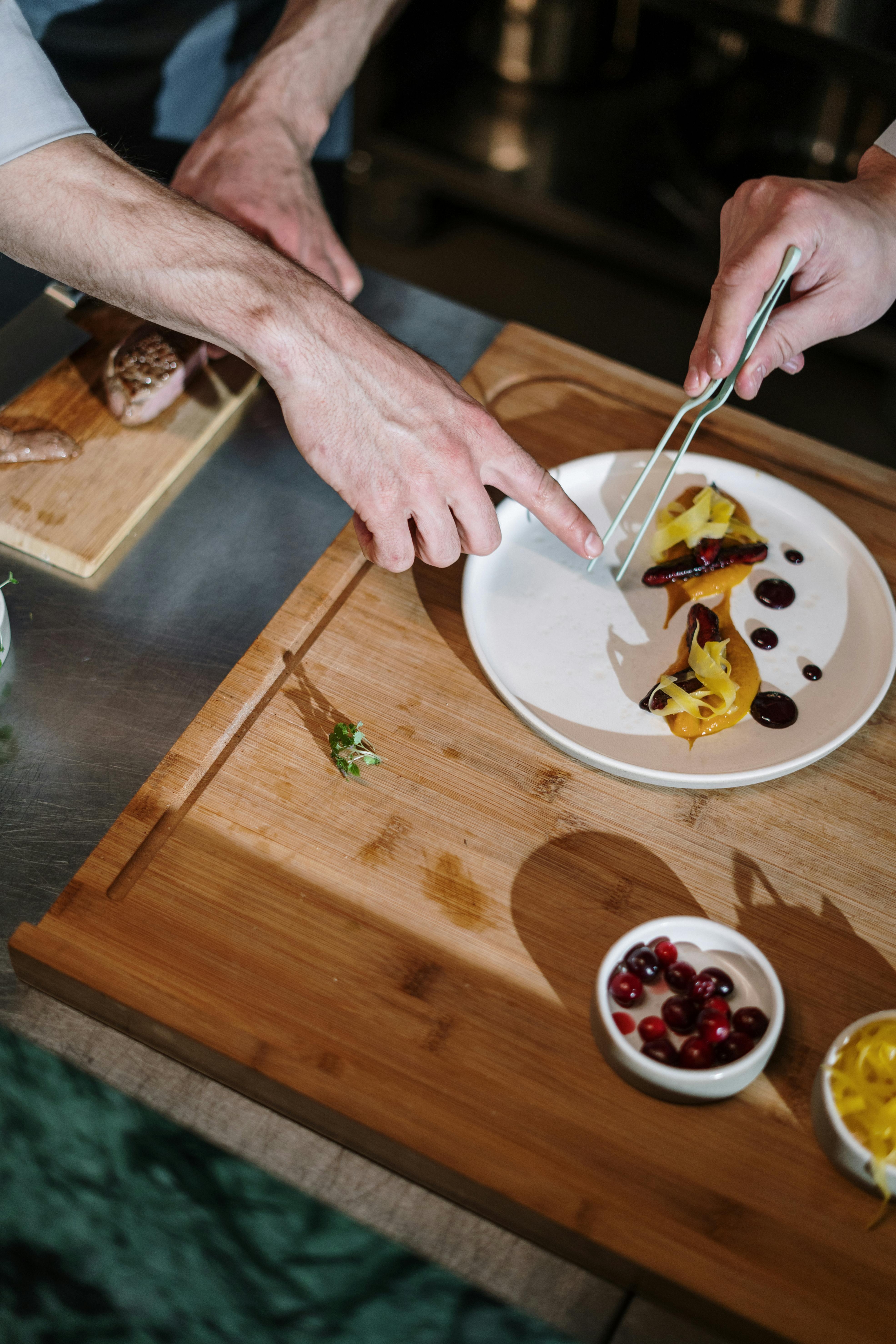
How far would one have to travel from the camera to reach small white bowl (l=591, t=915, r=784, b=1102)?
0.92 metres

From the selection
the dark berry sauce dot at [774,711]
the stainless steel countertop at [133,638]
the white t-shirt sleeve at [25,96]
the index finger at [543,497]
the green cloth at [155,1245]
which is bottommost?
the green cloth at [155,1245]

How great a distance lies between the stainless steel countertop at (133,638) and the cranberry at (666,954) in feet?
1.88

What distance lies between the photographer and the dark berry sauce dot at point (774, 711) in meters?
1.21

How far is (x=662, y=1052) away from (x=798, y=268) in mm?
921

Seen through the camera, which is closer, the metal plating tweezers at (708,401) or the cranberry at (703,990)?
the cranberry at (703,990)

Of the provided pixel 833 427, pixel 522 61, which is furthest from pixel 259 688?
pixel 522 61

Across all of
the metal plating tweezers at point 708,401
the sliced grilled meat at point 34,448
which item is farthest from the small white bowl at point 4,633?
the metal plating tweezers at point 708,401

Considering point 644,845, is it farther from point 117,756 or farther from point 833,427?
point 833,427

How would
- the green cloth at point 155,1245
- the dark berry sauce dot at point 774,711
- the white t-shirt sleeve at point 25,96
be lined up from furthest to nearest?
the dark berry sauce dot at point 774,711, the white t-shirt sleeve at point 25,96, the green cloth at point 155,1245

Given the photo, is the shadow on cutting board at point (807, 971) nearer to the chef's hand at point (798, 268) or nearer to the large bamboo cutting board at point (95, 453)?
the chef's hand at point (798, 268)

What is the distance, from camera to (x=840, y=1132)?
2.93ft

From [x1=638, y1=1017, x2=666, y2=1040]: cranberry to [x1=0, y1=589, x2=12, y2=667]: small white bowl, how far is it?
0.80 meters

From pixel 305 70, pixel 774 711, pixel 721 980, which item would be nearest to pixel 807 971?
pixel 721 980

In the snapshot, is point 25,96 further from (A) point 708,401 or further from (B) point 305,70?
(A) point 708,401
